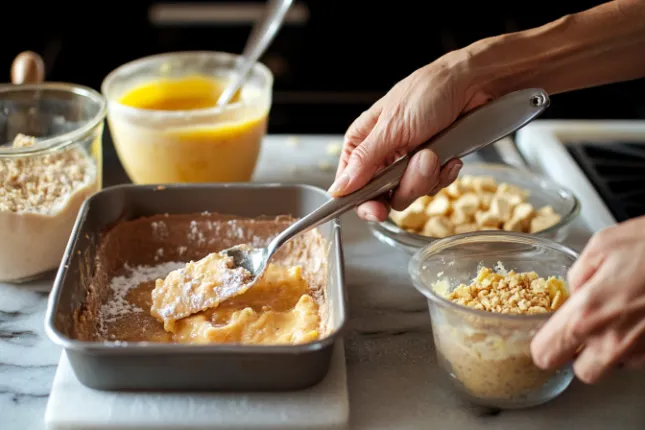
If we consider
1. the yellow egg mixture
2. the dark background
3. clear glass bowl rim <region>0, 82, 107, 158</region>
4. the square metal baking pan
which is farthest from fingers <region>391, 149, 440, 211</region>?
the dark background

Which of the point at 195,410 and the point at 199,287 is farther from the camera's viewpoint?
the point at 199,287

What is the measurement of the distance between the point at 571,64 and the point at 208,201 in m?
0.56

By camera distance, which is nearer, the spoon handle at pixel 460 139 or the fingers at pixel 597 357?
the fingers at pixel 597 357

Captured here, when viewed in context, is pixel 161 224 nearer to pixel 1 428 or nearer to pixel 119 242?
pixel 119 242

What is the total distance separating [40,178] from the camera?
3.62 feet

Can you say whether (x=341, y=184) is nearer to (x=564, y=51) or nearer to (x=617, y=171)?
(x=564, y=51)

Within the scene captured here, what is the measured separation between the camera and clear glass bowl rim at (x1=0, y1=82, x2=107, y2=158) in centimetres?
105

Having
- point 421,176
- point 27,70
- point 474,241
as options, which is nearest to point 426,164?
point 421,176

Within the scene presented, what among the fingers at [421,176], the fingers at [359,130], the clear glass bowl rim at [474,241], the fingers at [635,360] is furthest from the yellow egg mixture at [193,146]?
the fingers at [635,360]

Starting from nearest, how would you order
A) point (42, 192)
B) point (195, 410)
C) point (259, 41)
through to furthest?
point (195, 410), point (42, 192), point (259, 41)

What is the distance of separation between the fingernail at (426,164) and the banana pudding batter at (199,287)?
0.18 metres

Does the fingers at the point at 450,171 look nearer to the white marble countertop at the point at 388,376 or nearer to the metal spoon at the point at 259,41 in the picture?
the white marble countertop at the point at 388,376

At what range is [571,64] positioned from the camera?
1093mm

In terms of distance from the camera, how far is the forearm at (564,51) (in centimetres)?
107
